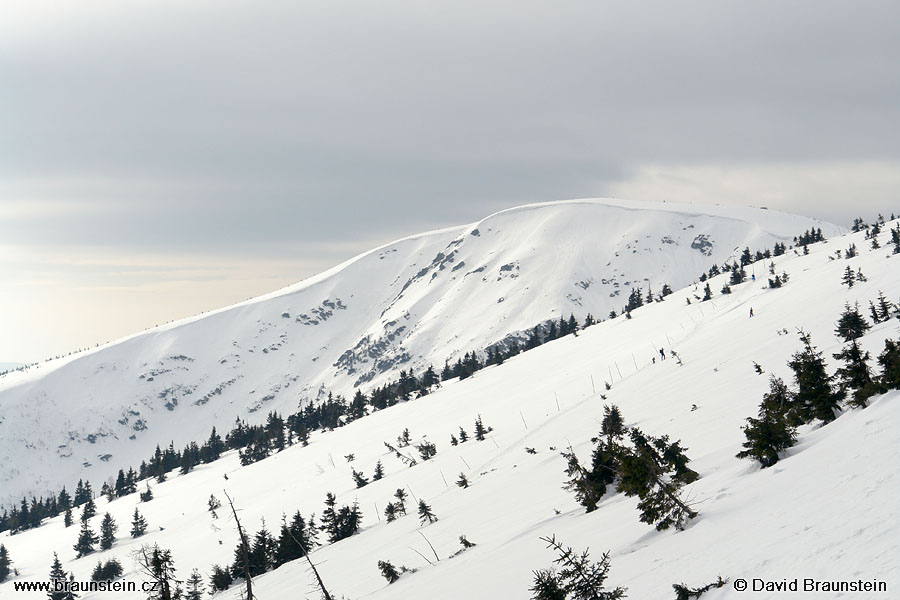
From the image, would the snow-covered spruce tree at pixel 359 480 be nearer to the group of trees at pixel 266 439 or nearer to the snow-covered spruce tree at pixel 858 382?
the snow-covered spruce tree at pixel 858 382

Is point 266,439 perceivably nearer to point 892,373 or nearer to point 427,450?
point 427,450

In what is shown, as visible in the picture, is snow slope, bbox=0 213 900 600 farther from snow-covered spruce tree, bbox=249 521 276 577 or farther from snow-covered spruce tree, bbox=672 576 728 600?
snow-covered spruce tree, bbox=249 521 276 577

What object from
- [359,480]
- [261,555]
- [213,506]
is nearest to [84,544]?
[213,506]

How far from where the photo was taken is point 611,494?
20.7 m

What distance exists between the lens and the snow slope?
9367 mm

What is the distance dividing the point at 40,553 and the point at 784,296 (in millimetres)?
96574

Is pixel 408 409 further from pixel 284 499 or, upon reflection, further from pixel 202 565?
pixel 202 565

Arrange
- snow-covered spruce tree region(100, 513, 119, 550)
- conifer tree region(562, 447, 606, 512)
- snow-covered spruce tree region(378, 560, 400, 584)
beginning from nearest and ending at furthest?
conifer tree region(562, 447, 606, 512) → snow-covered spruce tree region(378, 560, 400, 584) → snow-covered spruce tree region(100, 513, 119, 550)

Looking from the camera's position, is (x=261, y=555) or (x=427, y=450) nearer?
(x=261, y=555)

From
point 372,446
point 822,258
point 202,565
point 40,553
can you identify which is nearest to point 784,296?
point 822,258

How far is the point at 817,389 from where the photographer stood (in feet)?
59.3

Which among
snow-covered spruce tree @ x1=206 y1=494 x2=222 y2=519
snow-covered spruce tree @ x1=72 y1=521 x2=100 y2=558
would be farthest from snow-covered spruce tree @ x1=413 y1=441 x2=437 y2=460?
snow-covered spruce tree @ x1=72 y1=521 x2=100 y2=558

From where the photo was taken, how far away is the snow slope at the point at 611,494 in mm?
9367

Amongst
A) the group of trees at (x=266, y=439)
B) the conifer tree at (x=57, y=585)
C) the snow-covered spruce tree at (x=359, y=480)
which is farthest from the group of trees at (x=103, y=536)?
the snow-covered spruce tree at (x=359, y=480)
